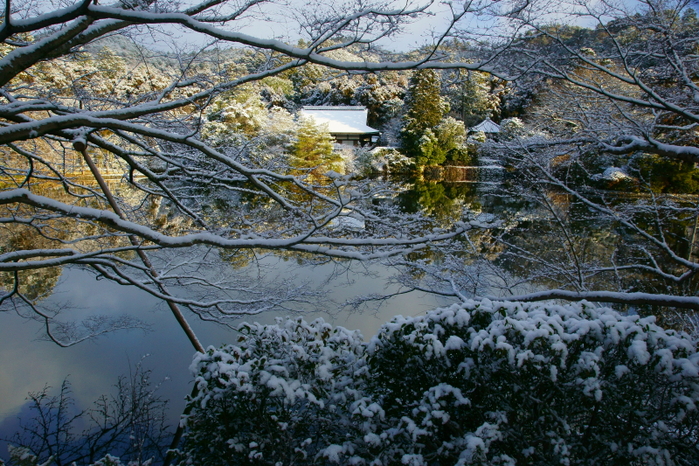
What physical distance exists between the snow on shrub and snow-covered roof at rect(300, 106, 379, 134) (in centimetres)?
1723

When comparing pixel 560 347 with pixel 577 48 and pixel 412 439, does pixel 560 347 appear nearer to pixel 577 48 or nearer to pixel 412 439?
pixel 412 439

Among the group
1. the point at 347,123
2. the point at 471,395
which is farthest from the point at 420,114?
the point at 471,395

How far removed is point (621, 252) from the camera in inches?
288

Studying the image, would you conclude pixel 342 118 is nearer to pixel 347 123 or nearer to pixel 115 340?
pixel 347 123

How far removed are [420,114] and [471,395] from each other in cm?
1749

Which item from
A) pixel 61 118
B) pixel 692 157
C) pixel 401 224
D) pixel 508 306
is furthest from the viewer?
pixel 401 224

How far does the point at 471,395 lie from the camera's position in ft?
5.05

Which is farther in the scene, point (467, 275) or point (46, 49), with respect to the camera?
point (467, 275)

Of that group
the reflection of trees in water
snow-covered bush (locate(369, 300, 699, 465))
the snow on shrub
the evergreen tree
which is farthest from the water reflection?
the evergreen tree

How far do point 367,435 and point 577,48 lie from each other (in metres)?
3.35

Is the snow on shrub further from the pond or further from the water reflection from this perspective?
the water reflection

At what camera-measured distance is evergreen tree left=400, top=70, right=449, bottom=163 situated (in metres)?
17.4

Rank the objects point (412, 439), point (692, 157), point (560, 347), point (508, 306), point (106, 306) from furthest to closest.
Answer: point (106, 306), point (692, 157), point (508, 306), point (412, 439), point (560, 347)

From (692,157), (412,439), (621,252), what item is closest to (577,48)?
(692,157)
